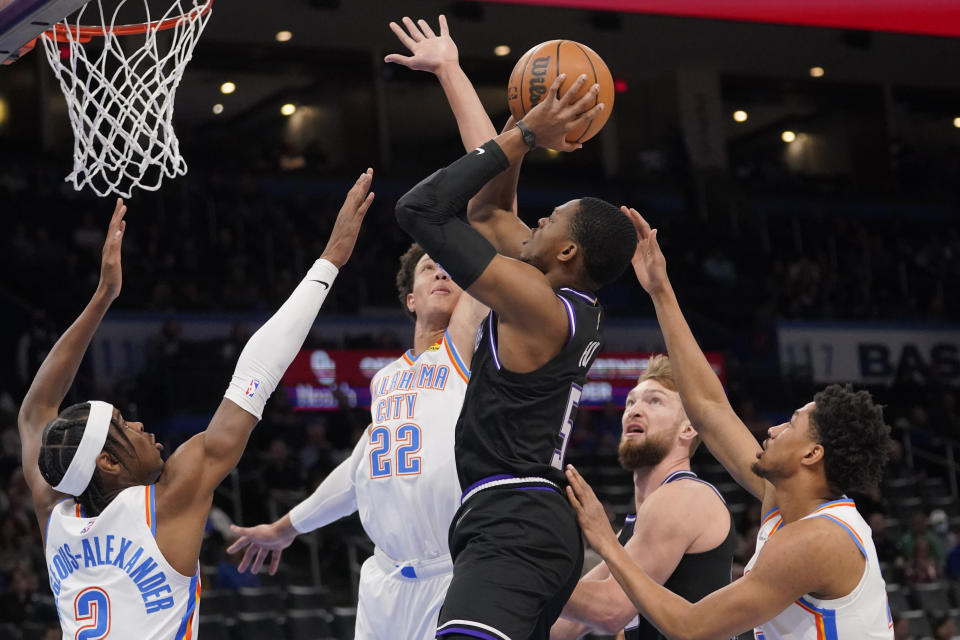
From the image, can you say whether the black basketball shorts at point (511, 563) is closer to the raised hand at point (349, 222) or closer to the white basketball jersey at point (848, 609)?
the white basketball jersey at point (848, 609)

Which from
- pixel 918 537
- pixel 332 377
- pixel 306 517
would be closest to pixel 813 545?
pixel 306 517

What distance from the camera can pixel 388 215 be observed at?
19.4 metres

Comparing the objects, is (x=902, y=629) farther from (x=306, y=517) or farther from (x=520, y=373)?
(x=520, y=373)

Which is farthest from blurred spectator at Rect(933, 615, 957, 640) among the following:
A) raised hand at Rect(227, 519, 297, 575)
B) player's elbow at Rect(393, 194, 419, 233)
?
player's elbow at Rect(393, 194, 419, 233)

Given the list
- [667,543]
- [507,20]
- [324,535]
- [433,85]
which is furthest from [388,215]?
[667,543]

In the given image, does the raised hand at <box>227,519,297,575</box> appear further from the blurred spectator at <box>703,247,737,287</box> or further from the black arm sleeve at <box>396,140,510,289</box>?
the blurred spectator at <box>703,247,737,287</box>

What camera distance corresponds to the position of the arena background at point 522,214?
13.2m

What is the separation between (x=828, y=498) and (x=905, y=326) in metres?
17.8

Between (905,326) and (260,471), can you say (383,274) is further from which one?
(905,326)

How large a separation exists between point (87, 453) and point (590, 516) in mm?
1499

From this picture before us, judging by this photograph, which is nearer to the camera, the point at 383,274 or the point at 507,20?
the point at 383,274

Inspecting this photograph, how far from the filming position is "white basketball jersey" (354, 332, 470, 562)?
462cm

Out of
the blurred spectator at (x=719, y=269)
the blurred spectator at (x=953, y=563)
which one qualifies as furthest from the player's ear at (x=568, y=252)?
the blurred spectator at (x=719, y=269)

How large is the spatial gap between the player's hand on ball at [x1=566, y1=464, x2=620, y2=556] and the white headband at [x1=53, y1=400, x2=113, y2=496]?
1.39 meters
